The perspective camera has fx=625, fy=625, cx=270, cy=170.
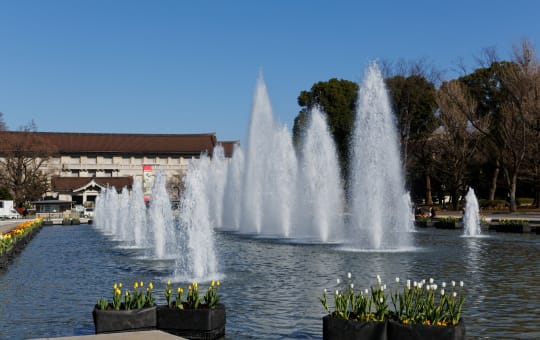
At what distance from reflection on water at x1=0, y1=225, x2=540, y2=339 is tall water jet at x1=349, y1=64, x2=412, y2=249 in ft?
5.22

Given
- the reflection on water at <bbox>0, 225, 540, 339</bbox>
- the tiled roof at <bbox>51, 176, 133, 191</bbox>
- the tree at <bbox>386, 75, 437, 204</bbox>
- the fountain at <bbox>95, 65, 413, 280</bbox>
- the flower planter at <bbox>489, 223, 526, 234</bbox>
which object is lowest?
the reflection on water at <bbox>0, 225, 540, 339</bbox>

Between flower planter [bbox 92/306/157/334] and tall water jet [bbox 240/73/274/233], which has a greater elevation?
tall water jet [bbox 240/73/274/233]

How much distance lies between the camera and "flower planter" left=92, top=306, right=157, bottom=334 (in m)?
9.43

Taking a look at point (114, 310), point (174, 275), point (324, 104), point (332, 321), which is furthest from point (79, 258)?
point (324, 104)

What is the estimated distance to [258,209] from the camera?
39.0 metres

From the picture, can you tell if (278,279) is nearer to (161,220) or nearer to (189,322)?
(189,322)

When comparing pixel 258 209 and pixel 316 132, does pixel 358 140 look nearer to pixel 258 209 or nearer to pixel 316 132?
pixel 316 132

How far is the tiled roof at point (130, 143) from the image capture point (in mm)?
105062

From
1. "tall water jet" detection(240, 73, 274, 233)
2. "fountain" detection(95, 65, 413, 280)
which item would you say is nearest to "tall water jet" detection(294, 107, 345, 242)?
"fountain" detection(95, 65, 413, 280)

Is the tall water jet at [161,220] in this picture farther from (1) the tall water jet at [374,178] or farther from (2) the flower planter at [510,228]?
(2) the flower planter at [510,228]

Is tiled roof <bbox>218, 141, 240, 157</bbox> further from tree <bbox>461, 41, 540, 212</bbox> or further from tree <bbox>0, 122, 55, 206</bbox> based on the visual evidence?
tree <bbox>461, 41, 540, 212</bbox>

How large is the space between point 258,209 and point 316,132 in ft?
20.4

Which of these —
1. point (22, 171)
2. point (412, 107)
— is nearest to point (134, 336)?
point (412, 107)

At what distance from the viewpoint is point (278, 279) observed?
1658cm
